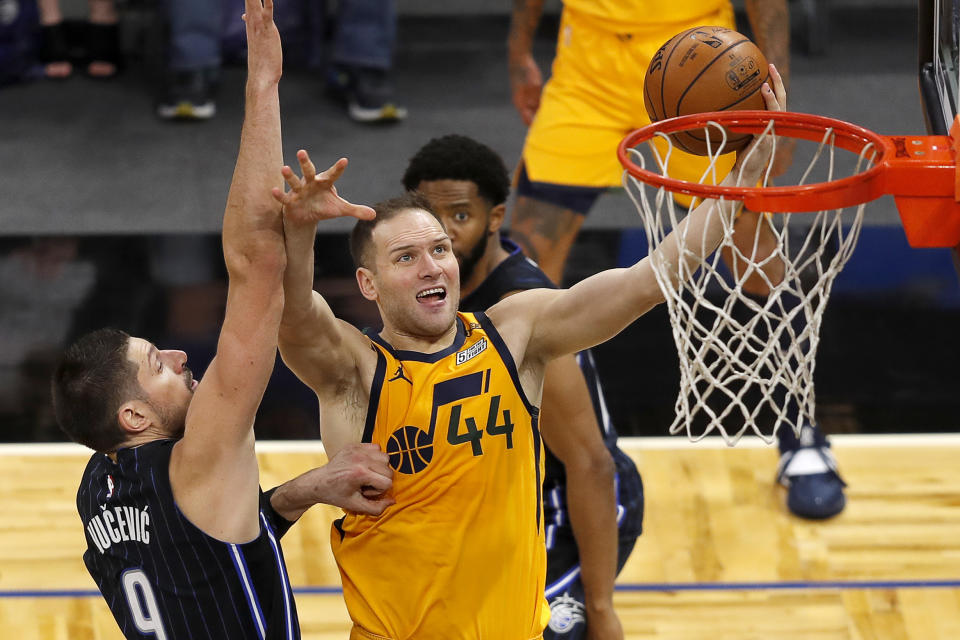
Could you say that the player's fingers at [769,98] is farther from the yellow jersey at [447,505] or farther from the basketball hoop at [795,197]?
the yellow jersey at [447,505]

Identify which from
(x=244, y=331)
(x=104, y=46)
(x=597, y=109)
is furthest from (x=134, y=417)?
(x=104, y=46)

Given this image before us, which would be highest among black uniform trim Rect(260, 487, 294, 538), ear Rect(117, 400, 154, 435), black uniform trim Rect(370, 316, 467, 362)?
black uniform trim Rect(370, 316, 467, 362)

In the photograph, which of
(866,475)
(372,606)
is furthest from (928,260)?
(372,606)

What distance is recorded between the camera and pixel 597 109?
4.94 meters

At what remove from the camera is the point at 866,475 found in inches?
197

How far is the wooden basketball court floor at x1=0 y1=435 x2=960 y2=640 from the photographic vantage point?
4.25m

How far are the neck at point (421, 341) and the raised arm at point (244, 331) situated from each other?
45 cm

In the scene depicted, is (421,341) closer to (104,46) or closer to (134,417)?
(134,417)

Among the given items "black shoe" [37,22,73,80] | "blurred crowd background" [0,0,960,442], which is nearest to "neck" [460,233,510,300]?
"blurred crowd background" [0,0,960,442]

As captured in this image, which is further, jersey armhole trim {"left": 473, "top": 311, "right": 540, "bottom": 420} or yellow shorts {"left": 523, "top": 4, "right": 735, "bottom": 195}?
yellow shorts {"left": 523, "top": 4, "right": 735, "bottom": 195}

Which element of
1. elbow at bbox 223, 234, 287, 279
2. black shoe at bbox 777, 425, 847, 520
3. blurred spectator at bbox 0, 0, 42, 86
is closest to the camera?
elbow at bbox 223, 234, 287, 279

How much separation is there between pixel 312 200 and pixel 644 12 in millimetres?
2610

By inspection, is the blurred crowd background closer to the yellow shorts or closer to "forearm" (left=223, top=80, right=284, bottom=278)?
the yellow shorts

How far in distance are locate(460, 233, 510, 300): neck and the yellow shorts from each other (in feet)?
3.99
